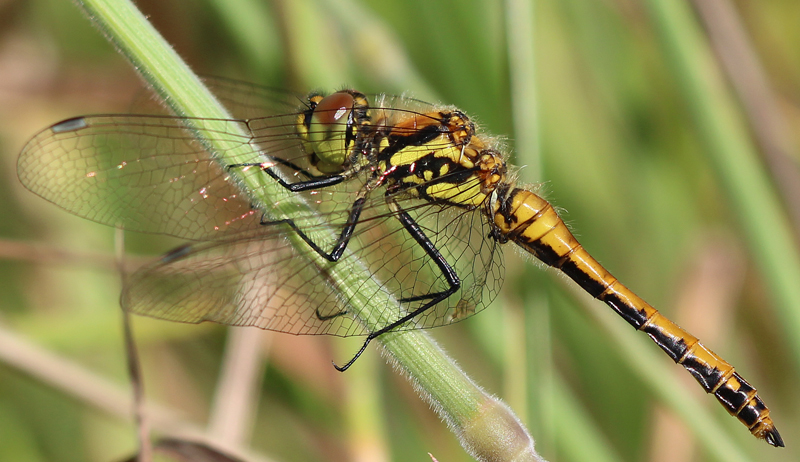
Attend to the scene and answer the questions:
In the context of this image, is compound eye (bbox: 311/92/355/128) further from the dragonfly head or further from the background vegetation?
the background vegetation

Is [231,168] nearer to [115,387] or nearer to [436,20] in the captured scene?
[115,387]

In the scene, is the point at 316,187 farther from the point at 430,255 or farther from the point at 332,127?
the point at 430,255

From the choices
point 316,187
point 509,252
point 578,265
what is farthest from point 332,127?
point 509,252

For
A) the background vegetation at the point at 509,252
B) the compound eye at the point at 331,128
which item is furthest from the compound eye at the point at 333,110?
the background vegetation at the point at 509,252

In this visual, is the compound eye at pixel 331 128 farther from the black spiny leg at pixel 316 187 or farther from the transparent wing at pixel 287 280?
the transparent wing at pixel 287 280

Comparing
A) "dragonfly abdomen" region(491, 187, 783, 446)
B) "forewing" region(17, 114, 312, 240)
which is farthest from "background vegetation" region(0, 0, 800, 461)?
"forewing" region(17, 114, 312, 240)

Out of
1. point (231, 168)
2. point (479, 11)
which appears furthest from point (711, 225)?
point (231, 168)
